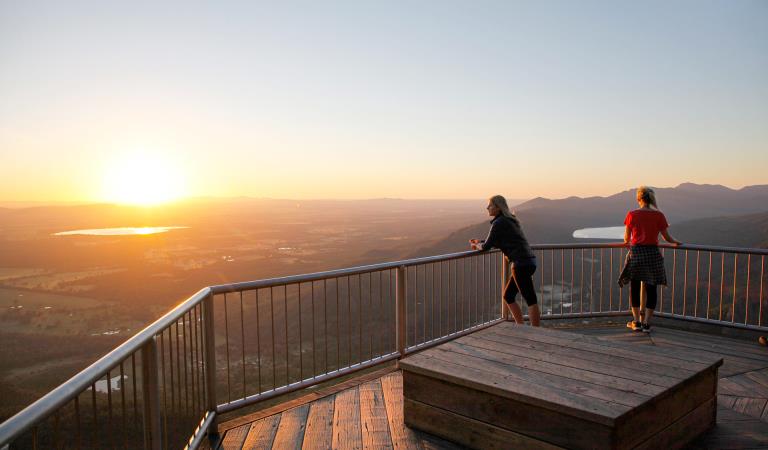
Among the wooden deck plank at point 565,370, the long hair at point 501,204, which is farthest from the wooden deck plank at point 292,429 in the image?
the long hair at point 501,204

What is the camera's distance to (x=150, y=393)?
2.52m

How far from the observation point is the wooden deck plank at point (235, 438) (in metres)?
3.41

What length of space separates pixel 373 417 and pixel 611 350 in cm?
180

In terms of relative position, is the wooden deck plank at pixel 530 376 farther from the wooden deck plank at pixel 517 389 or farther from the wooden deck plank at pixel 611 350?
the wooden deck plank at pixel 611 350

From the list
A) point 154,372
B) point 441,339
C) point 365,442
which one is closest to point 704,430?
point 365,442

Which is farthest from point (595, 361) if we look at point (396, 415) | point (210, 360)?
point (210, 360)

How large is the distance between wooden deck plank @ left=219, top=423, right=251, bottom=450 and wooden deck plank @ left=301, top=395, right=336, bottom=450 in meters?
0.44

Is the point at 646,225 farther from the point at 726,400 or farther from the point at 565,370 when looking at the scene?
the point at 565,370

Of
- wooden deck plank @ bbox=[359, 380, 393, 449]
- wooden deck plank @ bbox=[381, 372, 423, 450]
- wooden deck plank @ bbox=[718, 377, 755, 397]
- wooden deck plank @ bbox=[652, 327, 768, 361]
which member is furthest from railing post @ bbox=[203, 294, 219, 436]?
wooden deck plank @ bbox=[652, 327, 768, 361]

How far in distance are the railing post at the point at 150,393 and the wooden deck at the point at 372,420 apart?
98 centimetres

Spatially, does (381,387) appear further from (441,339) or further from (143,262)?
(143,262)

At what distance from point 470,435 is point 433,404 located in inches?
Result: 12.6

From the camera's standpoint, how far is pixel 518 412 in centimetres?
287

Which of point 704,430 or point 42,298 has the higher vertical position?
point 704,430
